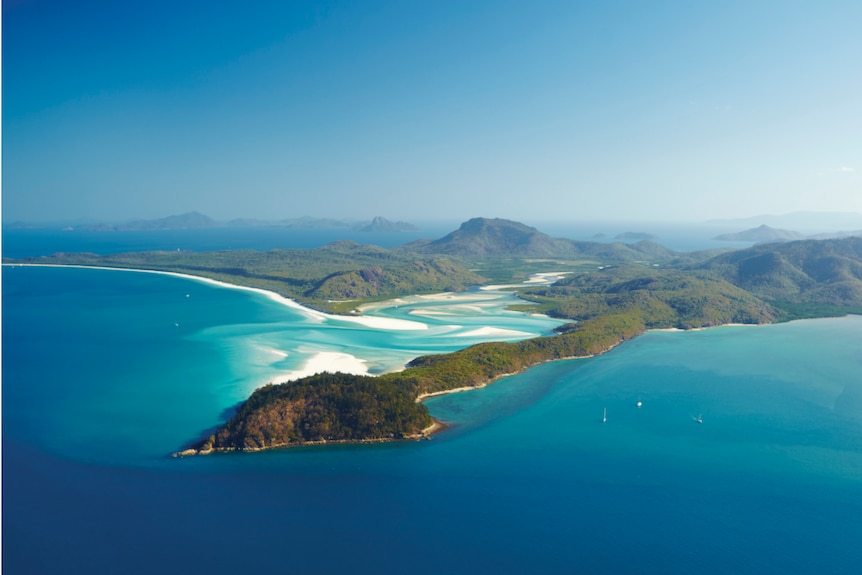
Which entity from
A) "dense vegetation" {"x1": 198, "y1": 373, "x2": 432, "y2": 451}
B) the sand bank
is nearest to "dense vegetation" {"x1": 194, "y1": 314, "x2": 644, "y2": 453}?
"dense vegetation" {"x1": 198, "y1": 373, "x2": 432, "y2": 451}

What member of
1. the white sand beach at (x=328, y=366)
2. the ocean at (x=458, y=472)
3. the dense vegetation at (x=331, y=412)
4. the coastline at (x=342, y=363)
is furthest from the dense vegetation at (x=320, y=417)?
the white sand beach at (x=328, y=366)

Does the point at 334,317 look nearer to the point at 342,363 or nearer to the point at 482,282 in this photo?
the point at 342,363

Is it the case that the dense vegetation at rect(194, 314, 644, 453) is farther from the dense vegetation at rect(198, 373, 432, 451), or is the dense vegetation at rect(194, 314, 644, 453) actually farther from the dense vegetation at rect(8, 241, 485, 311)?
the dense vegetation at rect(8, 241, 485, 311)

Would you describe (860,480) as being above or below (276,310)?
below

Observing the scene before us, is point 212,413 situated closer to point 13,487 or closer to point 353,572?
point 13,487

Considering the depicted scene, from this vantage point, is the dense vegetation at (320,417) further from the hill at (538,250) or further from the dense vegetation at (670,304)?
the hill at (538,250)

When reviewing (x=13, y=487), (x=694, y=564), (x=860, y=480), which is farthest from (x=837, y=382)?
(x=13, y=487)
